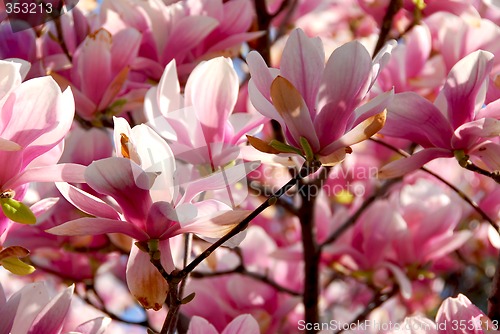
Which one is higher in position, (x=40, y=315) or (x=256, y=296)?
(x=40, y=315)

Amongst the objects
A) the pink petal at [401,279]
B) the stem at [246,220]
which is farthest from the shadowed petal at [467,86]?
the pink petal at [401,279]

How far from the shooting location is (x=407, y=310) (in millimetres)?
2350

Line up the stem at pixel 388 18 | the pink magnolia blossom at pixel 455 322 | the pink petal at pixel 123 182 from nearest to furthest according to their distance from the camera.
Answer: the pink petal at pixel 123 182, the pink magnolia blossom at pixel 455 322, the stem at pixel 388 18

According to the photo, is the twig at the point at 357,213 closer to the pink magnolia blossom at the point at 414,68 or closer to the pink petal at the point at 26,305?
the pink magnolia blossom at the point at 414,68

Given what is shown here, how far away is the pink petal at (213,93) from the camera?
3.26 ft

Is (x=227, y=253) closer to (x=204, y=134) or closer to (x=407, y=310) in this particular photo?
(x=204, y=134)

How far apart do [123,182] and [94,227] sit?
0.07 meters

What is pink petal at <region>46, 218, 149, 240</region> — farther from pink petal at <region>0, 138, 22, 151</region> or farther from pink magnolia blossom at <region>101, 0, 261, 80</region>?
pink magnolia blossom at <region>101, 0, 261, 80</region>

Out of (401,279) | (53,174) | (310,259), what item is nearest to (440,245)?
(401,279)

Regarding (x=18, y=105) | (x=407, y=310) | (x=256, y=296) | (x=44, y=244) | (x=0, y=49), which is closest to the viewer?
(x=18, y=105)

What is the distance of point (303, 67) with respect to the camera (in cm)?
87

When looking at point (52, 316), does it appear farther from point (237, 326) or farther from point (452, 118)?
point (452, 118)

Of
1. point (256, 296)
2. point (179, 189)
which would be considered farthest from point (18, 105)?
point (256, 296)

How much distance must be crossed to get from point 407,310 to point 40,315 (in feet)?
5.47
